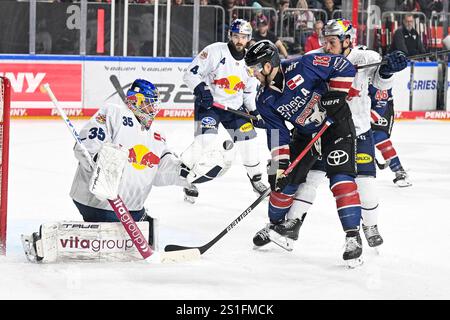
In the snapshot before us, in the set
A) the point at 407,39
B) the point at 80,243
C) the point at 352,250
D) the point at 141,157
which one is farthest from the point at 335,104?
the point at 407,39

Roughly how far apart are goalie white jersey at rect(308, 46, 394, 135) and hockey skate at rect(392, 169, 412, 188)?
7.04ft

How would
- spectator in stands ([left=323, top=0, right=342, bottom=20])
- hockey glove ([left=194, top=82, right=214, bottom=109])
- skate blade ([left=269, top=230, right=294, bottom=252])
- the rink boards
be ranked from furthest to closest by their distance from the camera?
spectator in stands ([left=323, top=0, right=342, bottom=20]) → the rink boards → hockey glove ([left=194, top=82, right=214, bottom=109]) → skate blade ([left=269, top=230, right=294, bottom=252])

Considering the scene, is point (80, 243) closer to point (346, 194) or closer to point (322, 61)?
point (346, 194)

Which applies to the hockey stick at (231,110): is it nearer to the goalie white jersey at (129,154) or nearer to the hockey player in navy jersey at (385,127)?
the hockey player in navy jersey at (385,127)

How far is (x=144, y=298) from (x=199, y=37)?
7566 mm

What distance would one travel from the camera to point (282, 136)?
16.3 feet

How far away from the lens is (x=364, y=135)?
5195 mm

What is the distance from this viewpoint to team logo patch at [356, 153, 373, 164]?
16.7 ft

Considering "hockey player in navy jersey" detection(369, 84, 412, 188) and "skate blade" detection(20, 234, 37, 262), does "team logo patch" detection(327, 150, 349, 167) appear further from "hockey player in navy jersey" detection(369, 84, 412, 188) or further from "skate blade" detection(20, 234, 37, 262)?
"hockey player in navy jersey" detection(369, 84, 412, 188)

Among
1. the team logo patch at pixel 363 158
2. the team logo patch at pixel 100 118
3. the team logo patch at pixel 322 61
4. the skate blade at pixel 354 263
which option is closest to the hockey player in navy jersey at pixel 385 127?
the team logo patch at pixel 363 158

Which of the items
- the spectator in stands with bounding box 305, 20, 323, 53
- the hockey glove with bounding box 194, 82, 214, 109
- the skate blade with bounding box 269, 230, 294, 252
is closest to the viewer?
the skate blade with bounding box 269, 230, 294, 252

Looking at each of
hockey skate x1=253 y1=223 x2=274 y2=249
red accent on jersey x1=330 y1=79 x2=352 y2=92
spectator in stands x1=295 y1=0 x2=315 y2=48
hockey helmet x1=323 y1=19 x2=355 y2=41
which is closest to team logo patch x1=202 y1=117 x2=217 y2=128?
hockey helmet x1=323 y1=19 x2=355 y2=41

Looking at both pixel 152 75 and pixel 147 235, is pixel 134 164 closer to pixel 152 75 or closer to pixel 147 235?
pixel 147 235

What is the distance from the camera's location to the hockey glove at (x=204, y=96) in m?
6.76
